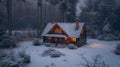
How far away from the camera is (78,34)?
37062 mm

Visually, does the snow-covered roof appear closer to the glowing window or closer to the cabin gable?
the cabin gable

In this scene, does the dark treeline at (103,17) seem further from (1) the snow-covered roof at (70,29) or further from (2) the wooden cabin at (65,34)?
(2) the wooden cabin at (65,34)

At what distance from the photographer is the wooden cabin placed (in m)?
37.4

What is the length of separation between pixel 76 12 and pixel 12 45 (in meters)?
34.9

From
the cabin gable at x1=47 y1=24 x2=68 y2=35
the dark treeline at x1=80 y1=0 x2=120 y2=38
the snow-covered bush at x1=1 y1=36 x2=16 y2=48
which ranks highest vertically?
the dark treeline at x1=80 y1=0 x2=120 y2=38

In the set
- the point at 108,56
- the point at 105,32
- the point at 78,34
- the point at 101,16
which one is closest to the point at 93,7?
the point at 101,16

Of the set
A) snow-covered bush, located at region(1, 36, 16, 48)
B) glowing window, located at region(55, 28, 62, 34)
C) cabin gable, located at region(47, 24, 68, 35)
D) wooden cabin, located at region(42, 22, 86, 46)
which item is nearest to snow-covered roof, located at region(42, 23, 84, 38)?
wooden cabin, located at region(42, 22, 86, 46)

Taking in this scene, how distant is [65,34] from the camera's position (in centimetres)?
3878

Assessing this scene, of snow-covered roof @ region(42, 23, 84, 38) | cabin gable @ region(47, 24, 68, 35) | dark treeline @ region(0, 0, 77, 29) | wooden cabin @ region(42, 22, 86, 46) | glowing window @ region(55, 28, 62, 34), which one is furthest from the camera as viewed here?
dark treeline @ region(0, 0, 77, 29)

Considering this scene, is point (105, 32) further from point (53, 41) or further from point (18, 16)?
point (18, 16)

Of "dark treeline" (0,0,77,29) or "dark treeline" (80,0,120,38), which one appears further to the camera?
"dark treeline" (0,0,77,29)

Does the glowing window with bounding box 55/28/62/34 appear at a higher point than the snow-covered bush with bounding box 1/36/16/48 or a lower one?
higher

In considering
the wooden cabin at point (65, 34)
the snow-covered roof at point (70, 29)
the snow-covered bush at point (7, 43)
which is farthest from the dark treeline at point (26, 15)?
the snow-covered bush at point (7, 43)

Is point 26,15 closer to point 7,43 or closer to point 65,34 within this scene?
point 65,34
